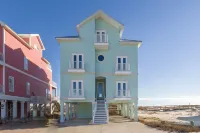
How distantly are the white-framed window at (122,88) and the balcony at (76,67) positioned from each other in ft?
12.9

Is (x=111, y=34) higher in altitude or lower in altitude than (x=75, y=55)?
higher

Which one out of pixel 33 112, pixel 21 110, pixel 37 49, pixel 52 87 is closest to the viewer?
pixel 21 110

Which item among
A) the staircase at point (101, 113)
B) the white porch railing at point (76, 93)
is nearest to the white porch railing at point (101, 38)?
the white porch railing at point (76, 93)

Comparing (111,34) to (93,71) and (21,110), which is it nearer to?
(93,71)

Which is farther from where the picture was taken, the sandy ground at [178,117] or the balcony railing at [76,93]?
the sandy ground at [178,117]

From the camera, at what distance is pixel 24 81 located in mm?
32719

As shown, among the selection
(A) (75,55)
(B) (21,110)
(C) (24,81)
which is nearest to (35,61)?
(C) (24,81)

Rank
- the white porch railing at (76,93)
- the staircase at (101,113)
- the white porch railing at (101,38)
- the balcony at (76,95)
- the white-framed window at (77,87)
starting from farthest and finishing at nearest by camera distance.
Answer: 1. the white porch railing at (101,38)
2. the white-framed window at (77,87)
3. the white porch railing at (76,93)
4. the balcony at (76,95)
5. the staircase at (101,113)

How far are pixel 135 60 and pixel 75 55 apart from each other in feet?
20.4

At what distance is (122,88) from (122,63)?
258cm

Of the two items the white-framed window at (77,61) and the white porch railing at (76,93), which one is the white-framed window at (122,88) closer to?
the white porch railing at (76,93)

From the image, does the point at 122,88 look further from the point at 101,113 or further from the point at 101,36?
the point at 101,36

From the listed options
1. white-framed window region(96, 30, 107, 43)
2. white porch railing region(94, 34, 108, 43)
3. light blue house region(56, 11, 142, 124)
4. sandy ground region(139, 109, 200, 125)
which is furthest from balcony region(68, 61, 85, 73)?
sandy ground region(139, 109, 200, 125)

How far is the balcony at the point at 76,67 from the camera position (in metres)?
25.4
